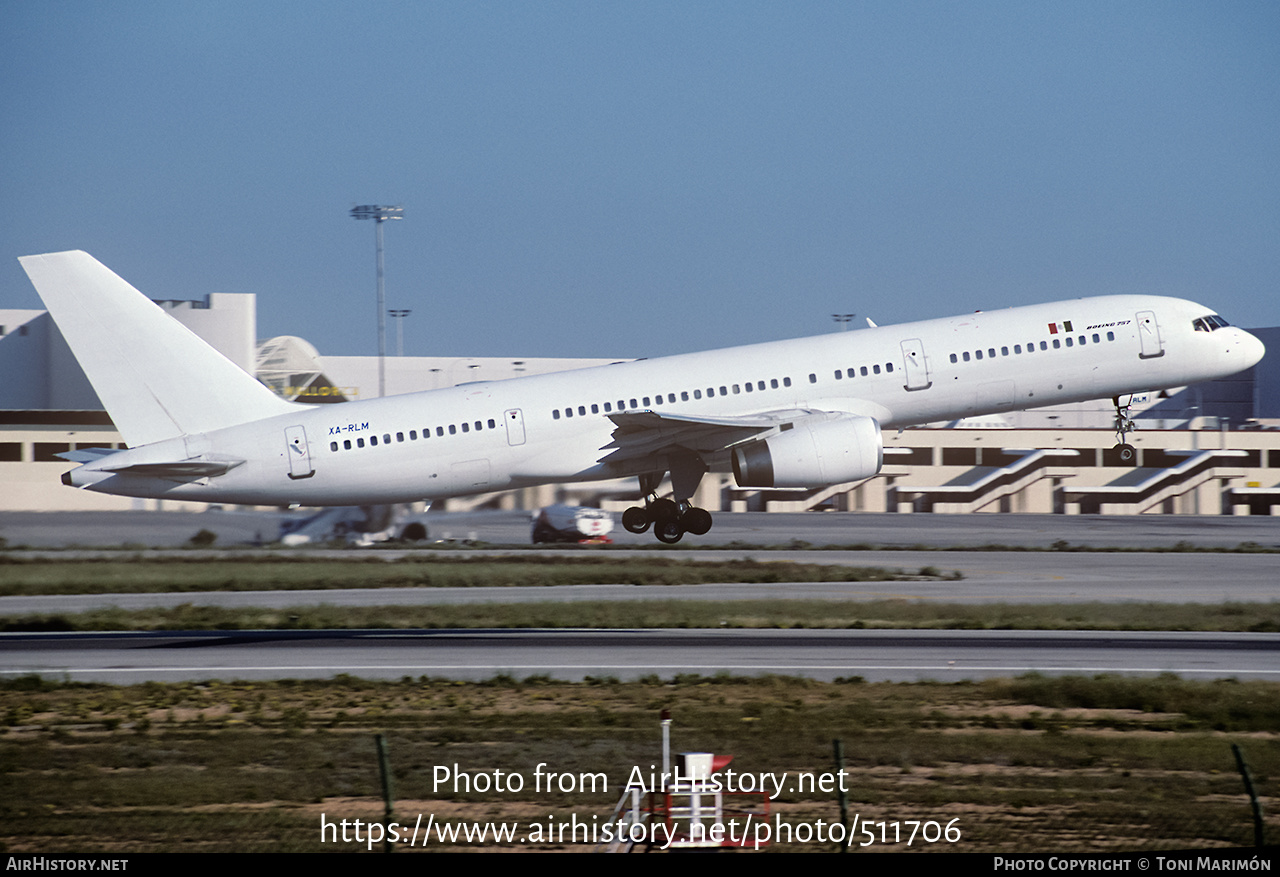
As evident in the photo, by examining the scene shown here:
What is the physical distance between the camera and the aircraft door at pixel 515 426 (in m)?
36.8

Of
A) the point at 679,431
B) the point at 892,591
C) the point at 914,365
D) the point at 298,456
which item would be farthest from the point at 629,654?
the point at 892,591

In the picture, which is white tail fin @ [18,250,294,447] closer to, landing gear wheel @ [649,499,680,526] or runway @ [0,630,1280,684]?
runway @ [0,630,1280,684]

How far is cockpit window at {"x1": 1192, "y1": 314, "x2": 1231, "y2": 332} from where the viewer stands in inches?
1543

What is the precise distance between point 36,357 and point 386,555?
5348 centimetres

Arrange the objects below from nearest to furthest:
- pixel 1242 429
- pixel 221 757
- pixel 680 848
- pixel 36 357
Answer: pixel 680 848 → pixel 221 757 → pixel 36 357 → pixel 1242 429

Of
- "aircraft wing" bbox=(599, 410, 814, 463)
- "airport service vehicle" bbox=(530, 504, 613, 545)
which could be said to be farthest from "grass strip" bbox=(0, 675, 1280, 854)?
"airport service vehicle" bbox=(530, 504, 613, 545)

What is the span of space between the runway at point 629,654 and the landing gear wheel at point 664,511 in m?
3.97

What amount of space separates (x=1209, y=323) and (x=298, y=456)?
26.3m

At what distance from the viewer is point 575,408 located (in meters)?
37.2

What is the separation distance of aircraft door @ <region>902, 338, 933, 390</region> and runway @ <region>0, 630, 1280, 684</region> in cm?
780

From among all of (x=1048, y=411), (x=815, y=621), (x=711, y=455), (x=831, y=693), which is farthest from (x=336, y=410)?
(x=1048, y=411)

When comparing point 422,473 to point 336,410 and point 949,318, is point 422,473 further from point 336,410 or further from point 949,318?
point 949,318

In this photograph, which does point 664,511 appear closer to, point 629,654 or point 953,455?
point 629,654

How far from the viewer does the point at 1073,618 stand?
1902 inches
